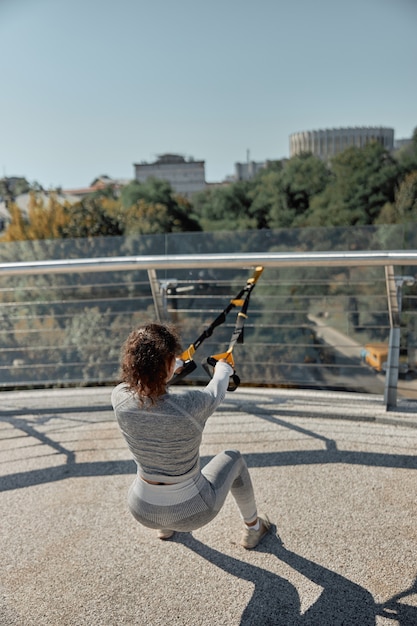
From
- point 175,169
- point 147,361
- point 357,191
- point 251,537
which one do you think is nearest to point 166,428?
point 147,361

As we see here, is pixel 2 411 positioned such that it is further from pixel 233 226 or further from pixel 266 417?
pixel 233 226

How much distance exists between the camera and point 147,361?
1.99 meters

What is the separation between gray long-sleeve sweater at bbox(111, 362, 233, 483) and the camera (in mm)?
1998

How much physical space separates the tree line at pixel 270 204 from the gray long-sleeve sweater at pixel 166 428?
3165 centimetres

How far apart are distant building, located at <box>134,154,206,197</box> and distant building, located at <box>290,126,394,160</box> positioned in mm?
14242

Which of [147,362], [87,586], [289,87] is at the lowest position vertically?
[87,586]

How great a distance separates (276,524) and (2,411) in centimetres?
221

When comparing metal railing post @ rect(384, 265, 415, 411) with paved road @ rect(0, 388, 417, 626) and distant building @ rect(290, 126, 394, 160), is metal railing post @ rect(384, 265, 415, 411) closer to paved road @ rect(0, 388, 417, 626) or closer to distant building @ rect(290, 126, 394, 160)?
paved road @ rect(0, 388, 417, 626)

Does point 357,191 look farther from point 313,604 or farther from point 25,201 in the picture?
point 313,604

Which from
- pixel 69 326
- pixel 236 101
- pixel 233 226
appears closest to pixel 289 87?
pixel 236 101

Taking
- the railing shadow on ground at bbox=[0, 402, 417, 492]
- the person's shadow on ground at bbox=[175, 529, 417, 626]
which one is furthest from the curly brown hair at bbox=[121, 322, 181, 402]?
the railing shadow on ground at bbox=[0, 402, 417, 492]

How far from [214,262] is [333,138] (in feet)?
286

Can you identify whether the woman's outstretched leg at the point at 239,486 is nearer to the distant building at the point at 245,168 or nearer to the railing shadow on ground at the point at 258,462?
the railing shadow on ground at the point at 258,462

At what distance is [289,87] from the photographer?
195 ft
